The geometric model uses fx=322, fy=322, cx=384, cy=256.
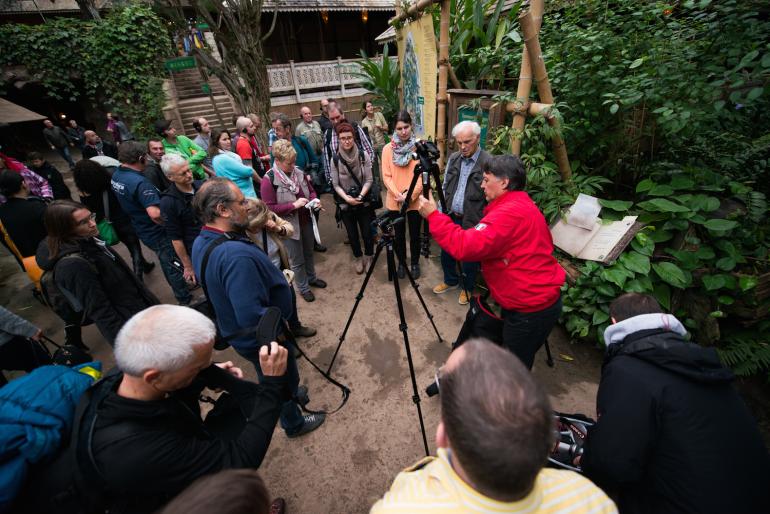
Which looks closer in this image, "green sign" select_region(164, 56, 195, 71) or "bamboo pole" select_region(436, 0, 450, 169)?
"bamboo pole" select_region(436, 0, 450, 169)

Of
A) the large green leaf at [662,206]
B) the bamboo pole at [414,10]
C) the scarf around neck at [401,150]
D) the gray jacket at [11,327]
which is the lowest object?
the gray jacket at [11,327]

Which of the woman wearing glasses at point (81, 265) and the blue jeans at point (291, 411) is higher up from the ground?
the woman wearing glasses at point (81, 265)

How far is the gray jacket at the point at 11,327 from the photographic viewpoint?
2.36m

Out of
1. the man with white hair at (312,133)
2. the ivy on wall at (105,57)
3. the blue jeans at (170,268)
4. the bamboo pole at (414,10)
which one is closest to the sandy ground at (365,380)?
the blue jeans at (170,268)

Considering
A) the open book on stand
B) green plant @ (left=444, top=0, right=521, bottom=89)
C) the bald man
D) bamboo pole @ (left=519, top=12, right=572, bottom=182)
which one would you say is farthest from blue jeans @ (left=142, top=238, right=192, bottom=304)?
the bald man

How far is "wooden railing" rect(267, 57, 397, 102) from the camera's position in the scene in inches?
499

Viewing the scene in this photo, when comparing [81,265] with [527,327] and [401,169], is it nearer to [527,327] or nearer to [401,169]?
[401,169]

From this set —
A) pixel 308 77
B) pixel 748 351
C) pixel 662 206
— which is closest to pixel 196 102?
pixel 308 77

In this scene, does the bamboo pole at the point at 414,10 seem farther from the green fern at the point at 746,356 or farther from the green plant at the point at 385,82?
the green fern at the point at 746,356

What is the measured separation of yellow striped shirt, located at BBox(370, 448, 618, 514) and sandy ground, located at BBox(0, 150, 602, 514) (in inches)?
62.9

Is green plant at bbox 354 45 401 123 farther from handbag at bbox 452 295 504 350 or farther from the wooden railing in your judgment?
the wooden railing

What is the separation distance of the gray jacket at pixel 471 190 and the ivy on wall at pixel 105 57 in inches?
464

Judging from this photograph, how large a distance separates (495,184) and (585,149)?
7.23 ft

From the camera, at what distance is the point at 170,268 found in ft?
12.5
